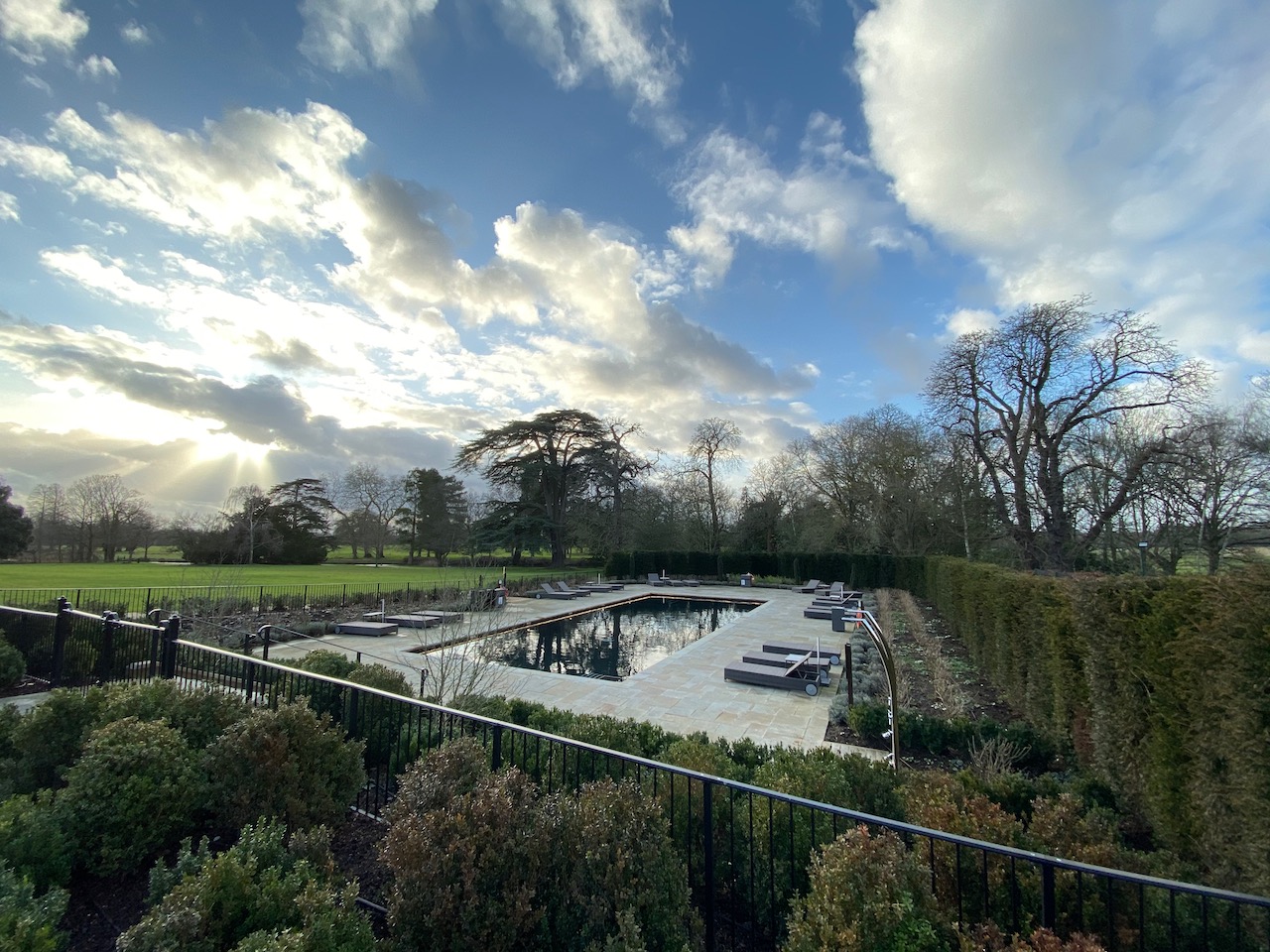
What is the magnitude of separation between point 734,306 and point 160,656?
14.1 meters

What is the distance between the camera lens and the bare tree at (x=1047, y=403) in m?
18.2

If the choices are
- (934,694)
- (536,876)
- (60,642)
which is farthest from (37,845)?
(934,694)

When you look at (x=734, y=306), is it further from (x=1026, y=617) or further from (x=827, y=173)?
(x=1026, y=617)

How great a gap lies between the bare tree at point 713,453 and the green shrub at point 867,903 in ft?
105

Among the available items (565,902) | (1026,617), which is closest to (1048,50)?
Result: (1026,617)

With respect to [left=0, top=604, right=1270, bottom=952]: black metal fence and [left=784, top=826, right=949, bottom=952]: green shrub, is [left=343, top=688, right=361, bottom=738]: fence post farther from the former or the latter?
[left=784, top=826, right=949, bottom=952]: green shrub

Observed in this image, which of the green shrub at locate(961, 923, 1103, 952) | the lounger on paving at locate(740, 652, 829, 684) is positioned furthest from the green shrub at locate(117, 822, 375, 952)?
the lounger on paving at locate(740, 652, 829, 684)

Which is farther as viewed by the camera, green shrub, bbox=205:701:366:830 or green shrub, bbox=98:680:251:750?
green shrub, bbox=98:680:251:750

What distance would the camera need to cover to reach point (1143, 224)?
849 cm

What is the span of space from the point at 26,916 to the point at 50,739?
108 inches

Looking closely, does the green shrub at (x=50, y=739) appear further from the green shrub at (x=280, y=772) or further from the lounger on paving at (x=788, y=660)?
the lounger on paving at (x=788, y=660)

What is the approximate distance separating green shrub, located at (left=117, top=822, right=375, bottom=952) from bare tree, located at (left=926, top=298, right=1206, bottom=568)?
23.7 meters

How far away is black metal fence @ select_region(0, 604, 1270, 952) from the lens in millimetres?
2139

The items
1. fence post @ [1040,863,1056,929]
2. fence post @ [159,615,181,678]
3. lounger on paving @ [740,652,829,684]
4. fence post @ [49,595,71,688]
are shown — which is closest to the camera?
fence post @ [1040,863,1056,929]
